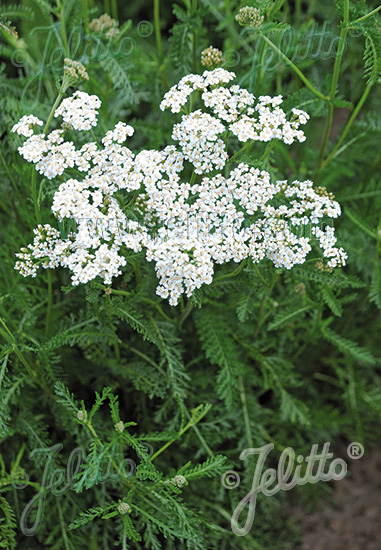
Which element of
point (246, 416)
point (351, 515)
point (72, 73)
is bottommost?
point (351, 515)

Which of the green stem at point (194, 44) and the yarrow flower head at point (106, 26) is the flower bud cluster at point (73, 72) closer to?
the yarrow flower head at point (106, 26)

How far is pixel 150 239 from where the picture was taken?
1.50 meters

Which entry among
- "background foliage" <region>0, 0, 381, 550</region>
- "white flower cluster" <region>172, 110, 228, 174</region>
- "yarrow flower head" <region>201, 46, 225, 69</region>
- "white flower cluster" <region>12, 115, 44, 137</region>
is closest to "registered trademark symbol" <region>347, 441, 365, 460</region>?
"background foliage" <region>0, 0, 381, 550</region>

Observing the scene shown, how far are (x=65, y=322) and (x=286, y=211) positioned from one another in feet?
2.95

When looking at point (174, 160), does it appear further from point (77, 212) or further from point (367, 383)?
point (367, 383)

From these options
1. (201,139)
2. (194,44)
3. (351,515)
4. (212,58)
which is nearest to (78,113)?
(201,139)

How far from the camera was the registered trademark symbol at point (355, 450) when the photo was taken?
8.05ft

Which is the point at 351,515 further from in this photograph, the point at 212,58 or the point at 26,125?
the point at 26,125

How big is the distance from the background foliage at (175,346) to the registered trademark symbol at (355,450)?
0.04 metres

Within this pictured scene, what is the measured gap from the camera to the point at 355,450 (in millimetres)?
2477

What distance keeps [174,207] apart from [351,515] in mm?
1667

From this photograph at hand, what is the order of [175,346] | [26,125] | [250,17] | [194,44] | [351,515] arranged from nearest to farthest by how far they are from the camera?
[26,125], [250,17], [175,346], [194,44], [351,515]

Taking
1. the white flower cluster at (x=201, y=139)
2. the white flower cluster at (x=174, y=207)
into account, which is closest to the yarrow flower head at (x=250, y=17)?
the white flower cluster at (x=174, y=207)

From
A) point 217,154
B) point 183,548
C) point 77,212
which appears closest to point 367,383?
point 183,548
